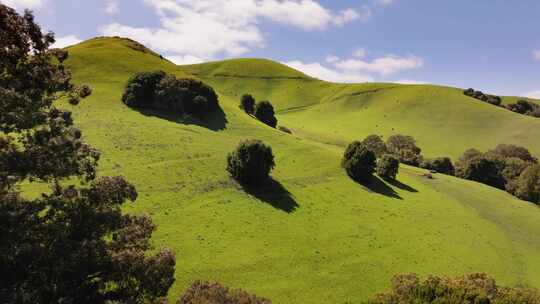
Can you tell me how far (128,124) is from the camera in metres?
66.4

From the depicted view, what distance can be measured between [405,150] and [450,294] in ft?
265

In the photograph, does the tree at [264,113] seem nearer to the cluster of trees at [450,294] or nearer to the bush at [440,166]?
the bush at [440,166]

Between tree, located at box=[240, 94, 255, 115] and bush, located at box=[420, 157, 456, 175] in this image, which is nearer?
bush, located at box=[420, 157, 456, 175]

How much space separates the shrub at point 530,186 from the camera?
7581cm

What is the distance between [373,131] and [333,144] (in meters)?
33.5

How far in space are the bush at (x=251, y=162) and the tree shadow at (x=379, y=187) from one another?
19025mm

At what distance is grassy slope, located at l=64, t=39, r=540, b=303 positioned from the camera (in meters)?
36.2

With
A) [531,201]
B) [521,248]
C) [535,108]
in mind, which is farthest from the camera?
[535,108]

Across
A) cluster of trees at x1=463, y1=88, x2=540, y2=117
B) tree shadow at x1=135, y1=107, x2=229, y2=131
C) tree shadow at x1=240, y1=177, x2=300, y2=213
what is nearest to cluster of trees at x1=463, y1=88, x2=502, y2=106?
cluster of trees at x1=463, y1=88, x2=540, y2=117

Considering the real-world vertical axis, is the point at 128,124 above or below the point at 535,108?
below

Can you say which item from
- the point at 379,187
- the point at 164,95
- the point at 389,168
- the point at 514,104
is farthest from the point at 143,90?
the point at 514,104

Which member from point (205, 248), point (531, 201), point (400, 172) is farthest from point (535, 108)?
point (205, 248)

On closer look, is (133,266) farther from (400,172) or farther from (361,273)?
(400,172)

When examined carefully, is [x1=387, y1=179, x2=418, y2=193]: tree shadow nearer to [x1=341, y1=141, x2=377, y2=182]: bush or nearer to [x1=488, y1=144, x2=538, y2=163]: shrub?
[x1=341, y1=141, x2=377, y2=182]: bush
